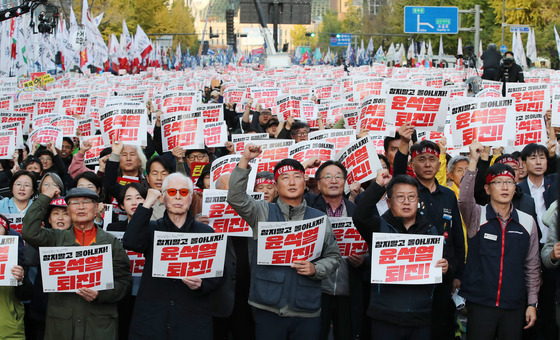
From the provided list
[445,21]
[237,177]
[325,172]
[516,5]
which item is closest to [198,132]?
[325,172]

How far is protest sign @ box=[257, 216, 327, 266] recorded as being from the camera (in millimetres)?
5539

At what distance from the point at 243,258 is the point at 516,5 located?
155ft

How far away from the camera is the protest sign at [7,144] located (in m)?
10.4

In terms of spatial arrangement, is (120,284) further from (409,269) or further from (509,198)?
(509,198)

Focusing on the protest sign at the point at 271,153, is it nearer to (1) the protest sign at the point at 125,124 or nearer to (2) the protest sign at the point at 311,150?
(2) the protest sign at the point at 311,150

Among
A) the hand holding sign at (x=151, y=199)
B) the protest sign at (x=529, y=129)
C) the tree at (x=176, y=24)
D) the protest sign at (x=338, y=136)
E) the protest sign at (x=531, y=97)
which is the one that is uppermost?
the tree at (x=176, y=24)

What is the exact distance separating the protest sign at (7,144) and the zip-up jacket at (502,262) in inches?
251

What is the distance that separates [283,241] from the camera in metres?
5.55

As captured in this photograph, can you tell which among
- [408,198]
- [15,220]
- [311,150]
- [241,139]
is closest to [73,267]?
[15,220]

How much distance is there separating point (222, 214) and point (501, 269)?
1.99 meters

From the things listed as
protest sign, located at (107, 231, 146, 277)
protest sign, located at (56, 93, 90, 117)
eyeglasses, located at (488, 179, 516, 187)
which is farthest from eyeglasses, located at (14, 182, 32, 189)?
protest sign, located at (56, 93, 90, 117)

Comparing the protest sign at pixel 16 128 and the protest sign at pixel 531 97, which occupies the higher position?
the protest sign at pixel 531 97

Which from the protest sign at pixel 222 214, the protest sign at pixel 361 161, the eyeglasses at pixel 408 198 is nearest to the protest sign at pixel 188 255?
the protest sign at pixel 222 214

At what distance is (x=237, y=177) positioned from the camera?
5.64 meters
